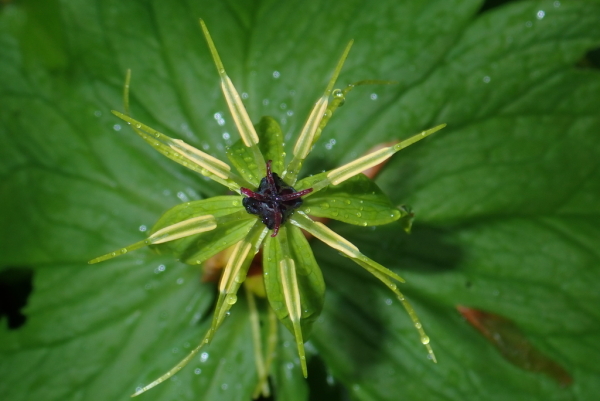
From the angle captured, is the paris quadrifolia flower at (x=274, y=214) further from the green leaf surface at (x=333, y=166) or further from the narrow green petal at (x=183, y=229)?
the green leaf surface at (x=333, y=166)

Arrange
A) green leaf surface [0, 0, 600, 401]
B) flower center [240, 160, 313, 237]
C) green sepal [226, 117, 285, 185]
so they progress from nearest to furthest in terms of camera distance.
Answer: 1. flower center [240, 160, 313, 237]
2. green sepal [226, 117, 285, 185]
3. green leaf surface [0, 0, 600, 401]

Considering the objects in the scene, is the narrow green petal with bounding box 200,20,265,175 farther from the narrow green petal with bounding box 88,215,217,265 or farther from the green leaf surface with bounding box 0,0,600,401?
the green leaf surface with bounding box 0,0,600,401

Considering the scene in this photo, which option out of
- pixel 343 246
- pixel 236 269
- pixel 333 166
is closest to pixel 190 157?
pixel 236 269

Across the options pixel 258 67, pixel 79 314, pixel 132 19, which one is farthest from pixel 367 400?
pixel 132 19

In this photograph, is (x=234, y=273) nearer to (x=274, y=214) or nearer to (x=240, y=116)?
(x=274, y=214)

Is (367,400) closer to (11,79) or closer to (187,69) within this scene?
(187,69)

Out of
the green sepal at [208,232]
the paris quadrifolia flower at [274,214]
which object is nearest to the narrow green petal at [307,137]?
the paris quadrifolia flower at [274,214]

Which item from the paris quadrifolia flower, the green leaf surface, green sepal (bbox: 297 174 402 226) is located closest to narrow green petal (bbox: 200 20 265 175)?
the paris quadrifolia flower

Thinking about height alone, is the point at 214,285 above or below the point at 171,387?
above
